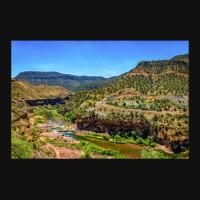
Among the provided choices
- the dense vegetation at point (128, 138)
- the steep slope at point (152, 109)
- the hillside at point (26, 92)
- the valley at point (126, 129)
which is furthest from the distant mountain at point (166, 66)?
the hillside at point (26, 92)

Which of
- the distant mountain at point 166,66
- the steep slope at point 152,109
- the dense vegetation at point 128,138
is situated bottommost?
the dense vegetation at point 128,138

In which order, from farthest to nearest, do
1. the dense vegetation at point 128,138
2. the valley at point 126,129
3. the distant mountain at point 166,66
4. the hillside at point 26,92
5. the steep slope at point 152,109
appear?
Result: the hillside at point 26,92 < the distant mountain at point 166,66 < the dense vegetation at point 128,138 < the steep slope at point 152,109 < the valley at point 126,129

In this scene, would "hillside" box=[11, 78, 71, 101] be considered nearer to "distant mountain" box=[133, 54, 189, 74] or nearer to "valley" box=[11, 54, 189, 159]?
"valley" box=[11, 54, 189, 159]

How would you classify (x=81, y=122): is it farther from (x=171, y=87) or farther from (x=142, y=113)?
(x=171, y=87)

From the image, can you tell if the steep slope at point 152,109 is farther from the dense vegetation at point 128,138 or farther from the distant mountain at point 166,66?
the dense vegetation at point 128,138

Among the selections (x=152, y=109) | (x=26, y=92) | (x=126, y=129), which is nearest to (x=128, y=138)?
(x=126, y=129)

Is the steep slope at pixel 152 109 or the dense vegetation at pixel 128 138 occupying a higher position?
A: the steep slope at pixel 152 109

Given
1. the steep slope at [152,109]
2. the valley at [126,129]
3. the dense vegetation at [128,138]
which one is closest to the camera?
the valley at [126,129]

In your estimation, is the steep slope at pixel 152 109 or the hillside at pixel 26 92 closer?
the steep slope at pixel 152 109

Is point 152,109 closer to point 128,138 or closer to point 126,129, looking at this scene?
point 126,129

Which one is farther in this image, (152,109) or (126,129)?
(152,109)

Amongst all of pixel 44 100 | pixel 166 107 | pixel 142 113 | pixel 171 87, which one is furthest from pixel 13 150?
pixel 44 100
